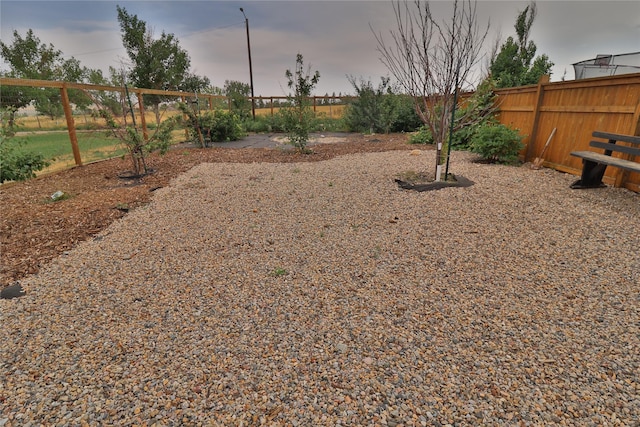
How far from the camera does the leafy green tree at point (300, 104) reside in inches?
346

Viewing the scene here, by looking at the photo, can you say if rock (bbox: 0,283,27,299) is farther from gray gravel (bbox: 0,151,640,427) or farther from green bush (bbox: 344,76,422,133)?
green bush (bbox: 344,76,422,133)

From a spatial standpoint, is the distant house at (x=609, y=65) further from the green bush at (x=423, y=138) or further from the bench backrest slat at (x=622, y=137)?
the bench backrest slat at (x=622, y=137)

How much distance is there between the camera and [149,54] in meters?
19.5

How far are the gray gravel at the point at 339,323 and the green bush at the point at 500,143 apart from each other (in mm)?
2851

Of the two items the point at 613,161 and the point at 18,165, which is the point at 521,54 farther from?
the point at 18,165

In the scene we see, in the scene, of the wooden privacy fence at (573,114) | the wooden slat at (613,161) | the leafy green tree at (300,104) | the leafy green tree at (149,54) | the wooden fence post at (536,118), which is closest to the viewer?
the wooden slat at (613,161)

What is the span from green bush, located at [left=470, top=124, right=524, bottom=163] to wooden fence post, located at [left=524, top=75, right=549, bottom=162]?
0.81ft

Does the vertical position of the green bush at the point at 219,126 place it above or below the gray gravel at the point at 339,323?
above

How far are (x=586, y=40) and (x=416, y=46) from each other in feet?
30.3

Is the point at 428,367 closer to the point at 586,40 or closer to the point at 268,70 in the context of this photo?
the point at 586,40

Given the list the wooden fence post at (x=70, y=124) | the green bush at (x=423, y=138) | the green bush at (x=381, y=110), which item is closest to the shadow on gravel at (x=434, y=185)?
the green bush at (x=423, y=138)

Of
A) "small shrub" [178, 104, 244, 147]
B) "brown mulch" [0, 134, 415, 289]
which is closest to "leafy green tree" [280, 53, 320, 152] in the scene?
"brown mulch" [0, 134, 415, 289]

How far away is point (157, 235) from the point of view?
363 centimetres

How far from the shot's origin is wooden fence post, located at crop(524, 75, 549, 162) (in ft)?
20.7
